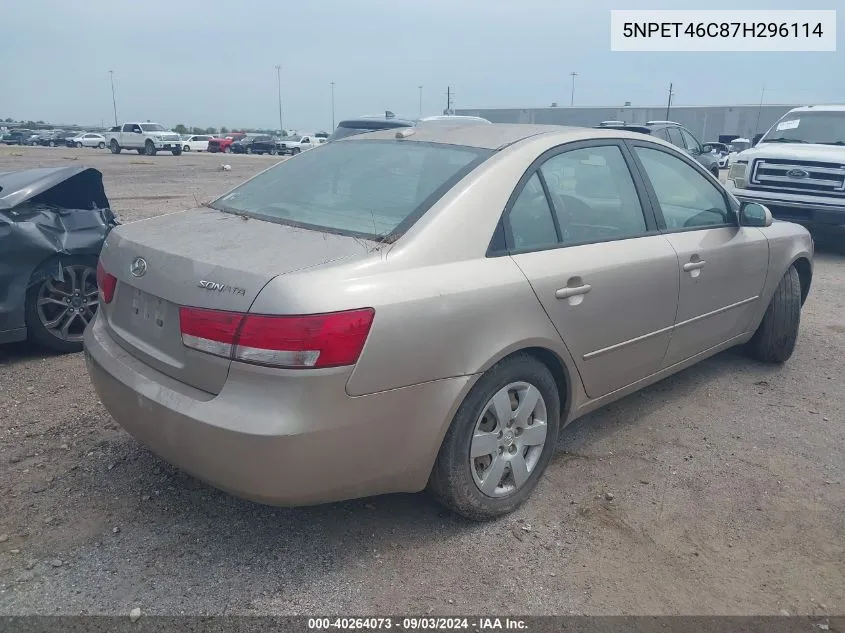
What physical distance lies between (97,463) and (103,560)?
0.82 metres

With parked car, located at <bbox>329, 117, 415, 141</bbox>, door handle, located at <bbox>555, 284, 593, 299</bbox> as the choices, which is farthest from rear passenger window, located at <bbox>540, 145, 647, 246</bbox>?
parked car, located at <bbox>329, 117, 415, 141</bbox>

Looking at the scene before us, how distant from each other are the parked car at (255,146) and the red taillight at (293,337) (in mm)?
49255

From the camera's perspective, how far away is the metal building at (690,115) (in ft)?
163

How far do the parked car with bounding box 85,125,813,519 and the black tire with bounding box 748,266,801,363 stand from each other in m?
1.10

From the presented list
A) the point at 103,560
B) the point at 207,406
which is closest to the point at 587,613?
the point at 207,406

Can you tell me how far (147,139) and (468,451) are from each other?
44.5m

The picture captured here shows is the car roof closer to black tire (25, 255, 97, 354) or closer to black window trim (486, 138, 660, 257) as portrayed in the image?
black window trim (486, 138, 660, 257)

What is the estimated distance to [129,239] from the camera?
9.61 ft

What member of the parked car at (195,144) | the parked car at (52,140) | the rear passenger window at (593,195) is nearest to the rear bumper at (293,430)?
the rear passenger window at (593,195)

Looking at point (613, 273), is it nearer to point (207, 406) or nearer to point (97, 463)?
point (207, 406)

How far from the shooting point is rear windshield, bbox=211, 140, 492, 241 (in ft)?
9.41

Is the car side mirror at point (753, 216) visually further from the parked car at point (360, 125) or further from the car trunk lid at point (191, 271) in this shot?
the parked car at point (360, 125)

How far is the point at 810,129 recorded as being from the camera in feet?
33.9

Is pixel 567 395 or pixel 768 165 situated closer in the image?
pixel 567 395
